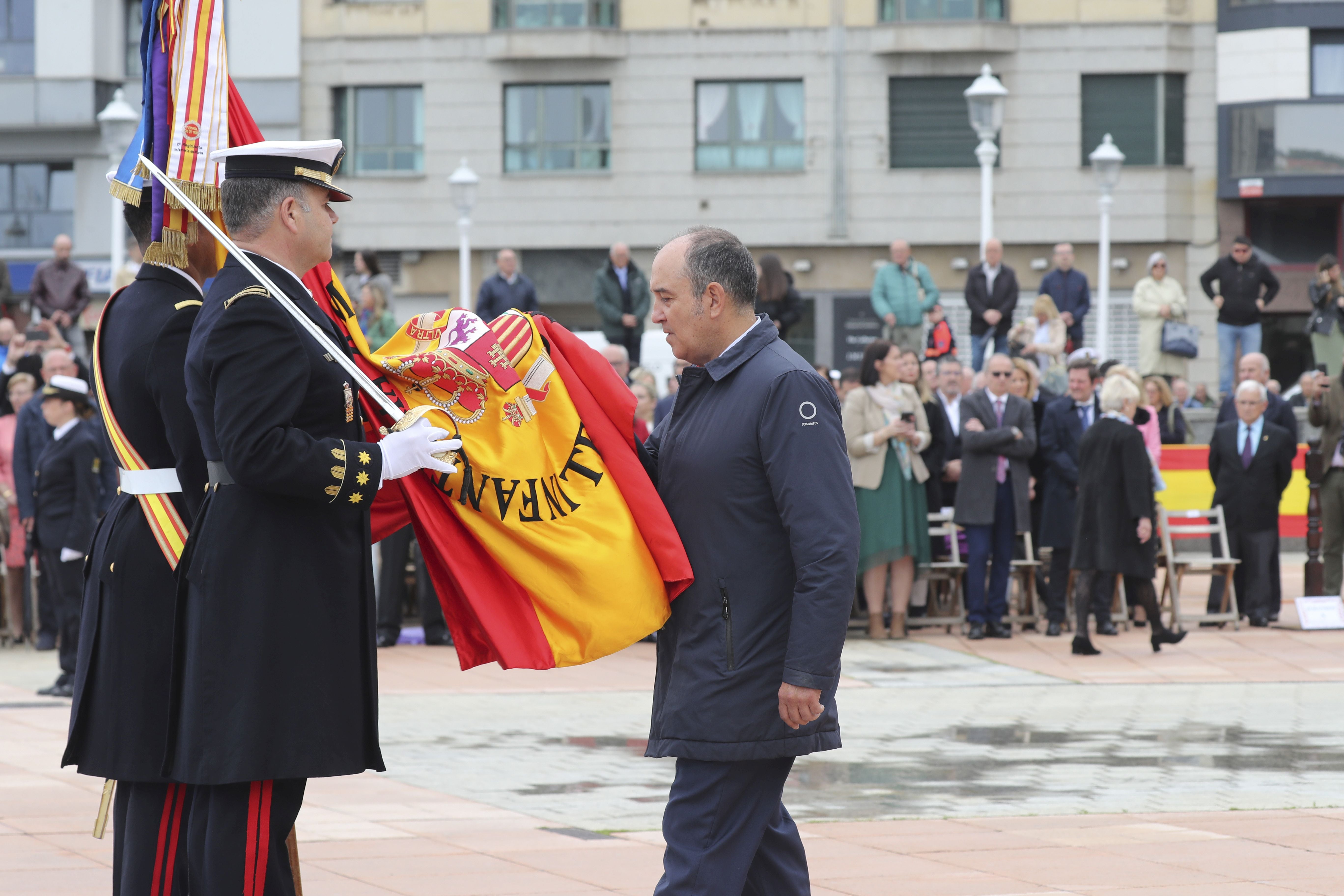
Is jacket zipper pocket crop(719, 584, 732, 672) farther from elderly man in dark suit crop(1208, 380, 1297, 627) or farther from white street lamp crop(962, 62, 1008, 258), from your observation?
white street lamp crop(962, 62, 1008, 258)

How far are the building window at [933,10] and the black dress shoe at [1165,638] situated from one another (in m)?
24.1

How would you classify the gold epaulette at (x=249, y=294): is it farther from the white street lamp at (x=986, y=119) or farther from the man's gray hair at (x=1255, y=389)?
the white street lamp at (x=986, y=119)

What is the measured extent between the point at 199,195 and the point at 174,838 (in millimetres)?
1690

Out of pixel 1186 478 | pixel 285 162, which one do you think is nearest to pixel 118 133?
pixel 1186 478

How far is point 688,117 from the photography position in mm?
36219

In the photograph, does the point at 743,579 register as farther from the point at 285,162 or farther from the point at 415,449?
the point at 285,162

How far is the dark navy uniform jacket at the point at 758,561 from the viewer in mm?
4379

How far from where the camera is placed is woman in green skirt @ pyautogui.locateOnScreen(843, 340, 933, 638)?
561 inches

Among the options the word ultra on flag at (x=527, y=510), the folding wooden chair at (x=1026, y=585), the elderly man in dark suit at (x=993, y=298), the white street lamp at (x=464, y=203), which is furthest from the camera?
the white street lamp at (x=464, y=203)

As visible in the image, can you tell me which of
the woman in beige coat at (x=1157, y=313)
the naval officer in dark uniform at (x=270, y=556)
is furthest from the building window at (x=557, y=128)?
the naval officer in dark uniform at (x=270, y=556)

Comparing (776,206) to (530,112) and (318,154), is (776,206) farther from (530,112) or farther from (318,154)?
(318,154)

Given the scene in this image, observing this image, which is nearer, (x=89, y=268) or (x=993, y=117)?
(x=993, y=117)

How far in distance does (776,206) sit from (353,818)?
29.1 m

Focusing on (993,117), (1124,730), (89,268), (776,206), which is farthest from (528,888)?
(89,268)
